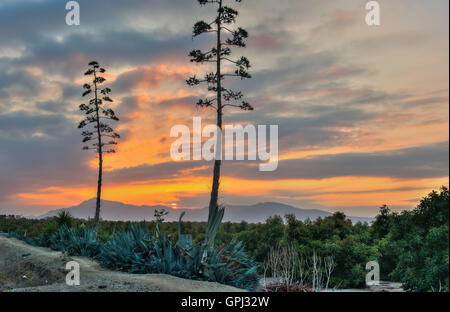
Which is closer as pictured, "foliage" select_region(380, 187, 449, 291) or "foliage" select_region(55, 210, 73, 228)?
"foliage" select_region(380, 187, 449, 291)

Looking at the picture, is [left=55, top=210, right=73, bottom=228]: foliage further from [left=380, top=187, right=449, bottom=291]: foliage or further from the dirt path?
[left=380, top=187, right=449, bottom=291]: foliage

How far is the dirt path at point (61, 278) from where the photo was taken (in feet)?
25.2

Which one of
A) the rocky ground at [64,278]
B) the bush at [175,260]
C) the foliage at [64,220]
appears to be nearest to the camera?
the rocky ground at [64,278]

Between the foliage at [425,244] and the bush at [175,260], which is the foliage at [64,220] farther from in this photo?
the foliage at [425,244]

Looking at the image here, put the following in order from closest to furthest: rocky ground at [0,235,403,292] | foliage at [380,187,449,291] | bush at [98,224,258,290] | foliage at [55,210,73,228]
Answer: rocky ground at [0,235,403,292]
foliage at [380,187,449,291]
bush at [98,224,258,290]
foliage at [55,210,73,228]

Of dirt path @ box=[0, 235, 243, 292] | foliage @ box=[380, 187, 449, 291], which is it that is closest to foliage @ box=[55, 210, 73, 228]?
dirt path @ box=[0, 235, 243, 292]

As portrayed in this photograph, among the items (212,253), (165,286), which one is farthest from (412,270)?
(165,286)

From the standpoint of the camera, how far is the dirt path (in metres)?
7.70

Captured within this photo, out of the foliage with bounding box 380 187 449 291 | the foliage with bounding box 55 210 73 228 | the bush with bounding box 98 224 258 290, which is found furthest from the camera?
the foliage with bounding box 55 210 73 228

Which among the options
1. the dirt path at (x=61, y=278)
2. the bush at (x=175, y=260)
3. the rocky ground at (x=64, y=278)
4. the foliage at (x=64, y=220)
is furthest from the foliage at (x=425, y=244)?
the foliage at (x=64, y=220)

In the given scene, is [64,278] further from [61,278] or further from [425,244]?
[425,244]

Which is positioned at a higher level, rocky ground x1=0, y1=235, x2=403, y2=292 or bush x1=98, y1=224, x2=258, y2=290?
bush x1=98, y1=224, x2=258, y2=290
